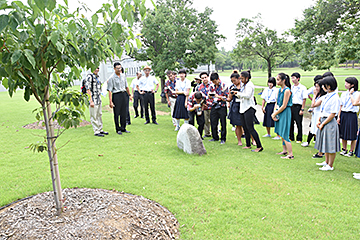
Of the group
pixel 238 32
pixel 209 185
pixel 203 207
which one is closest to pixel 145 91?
pixel 209 185

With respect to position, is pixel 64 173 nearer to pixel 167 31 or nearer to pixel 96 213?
pixel 96 213

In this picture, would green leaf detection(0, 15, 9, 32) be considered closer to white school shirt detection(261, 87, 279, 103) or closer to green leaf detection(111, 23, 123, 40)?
green leaf detection(111, 23, 123, 40)

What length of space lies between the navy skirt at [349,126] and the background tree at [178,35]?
10.0 metres

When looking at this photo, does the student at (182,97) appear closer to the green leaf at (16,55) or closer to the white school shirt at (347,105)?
the white school shirt at (347,105)

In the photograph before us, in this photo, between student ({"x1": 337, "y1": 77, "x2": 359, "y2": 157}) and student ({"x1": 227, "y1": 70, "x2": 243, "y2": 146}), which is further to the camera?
student ({"x1": 227, "y1": 70, "x2": 243, "y2": 146})

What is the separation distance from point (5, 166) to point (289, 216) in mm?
5660

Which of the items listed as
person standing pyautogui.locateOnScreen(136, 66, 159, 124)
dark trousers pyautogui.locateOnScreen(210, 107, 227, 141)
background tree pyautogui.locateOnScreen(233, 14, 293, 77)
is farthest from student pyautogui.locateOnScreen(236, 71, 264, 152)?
background tree pyautogui.locateOnScreen(233, 14, 293, 77)

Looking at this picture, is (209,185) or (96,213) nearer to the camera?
(96,213)

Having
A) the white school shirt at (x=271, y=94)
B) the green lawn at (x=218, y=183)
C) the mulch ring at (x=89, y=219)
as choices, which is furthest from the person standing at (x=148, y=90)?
the mulch ring at (x=89, y=219)

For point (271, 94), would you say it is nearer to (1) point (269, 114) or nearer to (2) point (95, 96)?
(1) point (269, 114)

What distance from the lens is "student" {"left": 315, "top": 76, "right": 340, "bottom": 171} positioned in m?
5.02

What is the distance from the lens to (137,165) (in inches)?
217

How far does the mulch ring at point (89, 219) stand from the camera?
2.94 metres

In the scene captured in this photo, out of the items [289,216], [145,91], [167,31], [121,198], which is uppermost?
[167,31]
